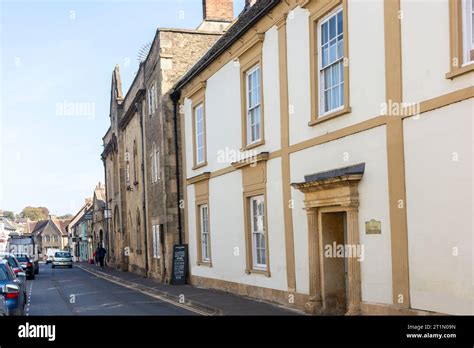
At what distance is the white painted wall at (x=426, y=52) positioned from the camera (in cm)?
802

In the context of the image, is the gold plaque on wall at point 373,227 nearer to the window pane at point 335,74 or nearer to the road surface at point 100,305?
the window pane at point 335,74

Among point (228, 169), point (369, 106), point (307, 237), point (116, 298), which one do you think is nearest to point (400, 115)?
point (369, 106)

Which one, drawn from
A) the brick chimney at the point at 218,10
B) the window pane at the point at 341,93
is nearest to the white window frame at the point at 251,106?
the window pane at the point at 341,93

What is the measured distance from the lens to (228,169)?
57.3ft

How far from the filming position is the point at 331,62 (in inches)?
456

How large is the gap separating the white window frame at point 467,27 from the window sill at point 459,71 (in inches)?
5.0

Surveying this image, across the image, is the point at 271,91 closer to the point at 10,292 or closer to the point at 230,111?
the point at 230,111

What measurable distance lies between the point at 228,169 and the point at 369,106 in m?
7.88

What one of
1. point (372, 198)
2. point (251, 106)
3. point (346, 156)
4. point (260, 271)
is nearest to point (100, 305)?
point (260, 271)

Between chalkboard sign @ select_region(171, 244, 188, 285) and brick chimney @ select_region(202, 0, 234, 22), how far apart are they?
12.1m

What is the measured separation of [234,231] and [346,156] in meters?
6.78

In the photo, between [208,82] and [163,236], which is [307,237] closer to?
[208,82]

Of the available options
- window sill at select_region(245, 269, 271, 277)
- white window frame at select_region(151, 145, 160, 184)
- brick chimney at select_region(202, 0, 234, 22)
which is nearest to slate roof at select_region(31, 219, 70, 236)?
white window frame at select_region(151, 145, 160, 184)

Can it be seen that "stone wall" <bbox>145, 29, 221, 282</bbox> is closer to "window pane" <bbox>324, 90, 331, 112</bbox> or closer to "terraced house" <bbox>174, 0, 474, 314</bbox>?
"terraced house" <bbox>174, 0, 474, 314</bbox>
